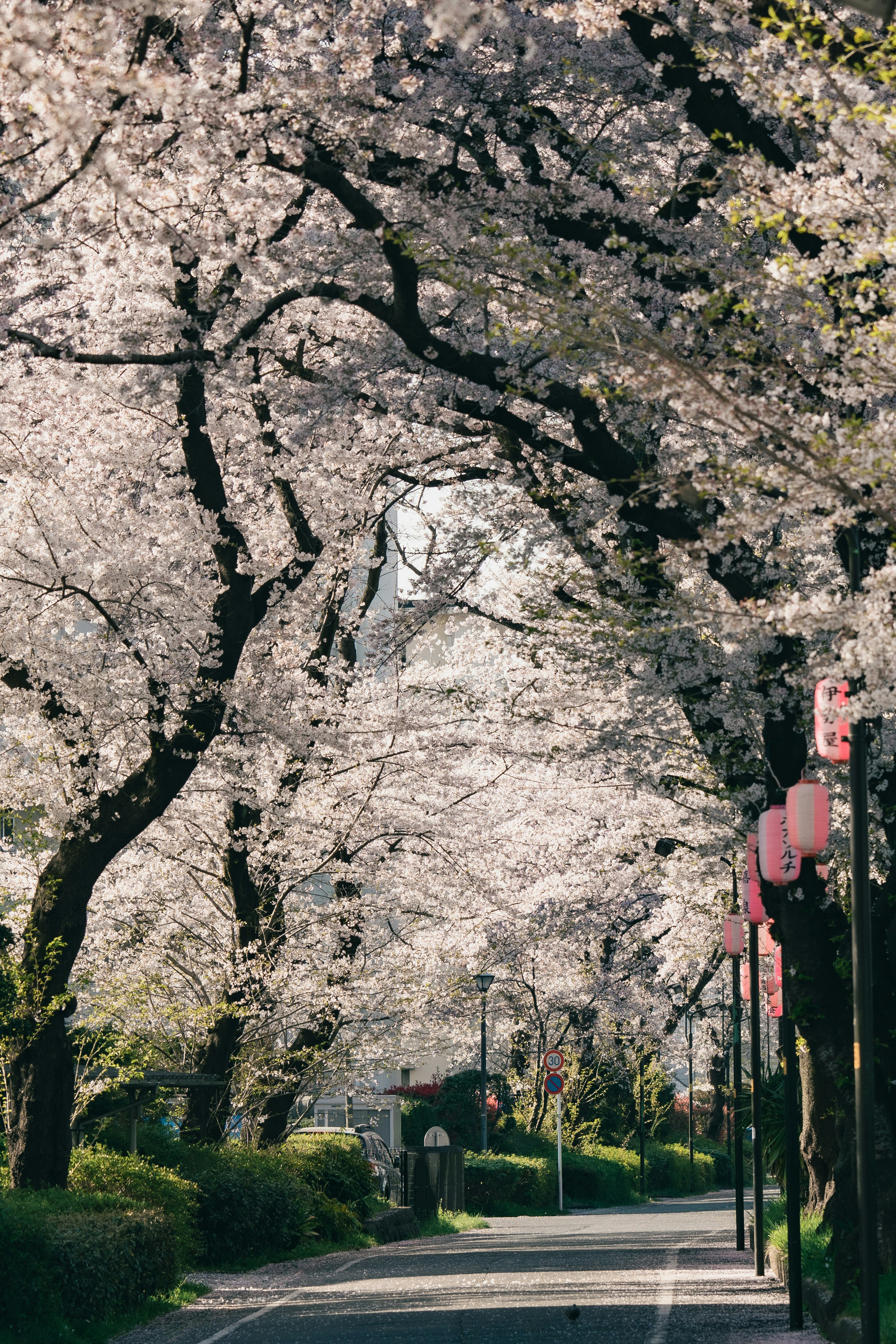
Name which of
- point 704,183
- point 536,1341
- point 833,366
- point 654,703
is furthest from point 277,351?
point 536,1341

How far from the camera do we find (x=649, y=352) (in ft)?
25.9

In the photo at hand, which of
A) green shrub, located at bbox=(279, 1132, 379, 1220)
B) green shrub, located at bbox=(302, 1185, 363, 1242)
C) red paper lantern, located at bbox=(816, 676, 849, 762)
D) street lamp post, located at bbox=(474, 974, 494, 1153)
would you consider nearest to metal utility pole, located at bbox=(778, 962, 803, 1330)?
red paper lantern, located at bbox=(816, 676, 849, 762)

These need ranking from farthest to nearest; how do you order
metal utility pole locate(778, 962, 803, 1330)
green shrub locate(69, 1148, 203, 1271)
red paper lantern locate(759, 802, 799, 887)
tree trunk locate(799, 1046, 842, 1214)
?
1. green shrub locate(69, 1148, 203, 1271)
2. tree trunk locate(799, 1046, 842, 1214)
3. red paper lantern locate(759, 802, 799, 887)
4. metal utility pole locate(778, 962, 803, 1330)

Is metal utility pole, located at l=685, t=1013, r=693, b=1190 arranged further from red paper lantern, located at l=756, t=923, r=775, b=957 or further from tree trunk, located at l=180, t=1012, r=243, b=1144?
tree trunk, located at l=180, t=1012, r=243, b=1144

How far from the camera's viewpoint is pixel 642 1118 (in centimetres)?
4397

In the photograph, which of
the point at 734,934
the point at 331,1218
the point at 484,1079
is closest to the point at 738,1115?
the point at 734,934

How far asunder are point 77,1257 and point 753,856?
7.47 metres

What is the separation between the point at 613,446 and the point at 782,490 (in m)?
3.60

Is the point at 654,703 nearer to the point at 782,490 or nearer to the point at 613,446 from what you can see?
the point at 613,446

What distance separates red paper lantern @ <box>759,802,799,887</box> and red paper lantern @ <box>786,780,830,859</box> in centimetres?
80

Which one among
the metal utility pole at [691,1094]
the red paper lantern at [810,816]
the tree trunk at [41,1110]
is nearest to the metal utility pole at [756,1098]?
the red paper lantern at [810,816]

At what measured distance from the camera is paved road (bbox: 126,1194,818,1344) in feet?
38.5

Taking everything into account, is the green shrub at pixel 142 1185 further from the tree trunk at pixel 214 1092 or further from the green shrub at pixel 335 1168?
the green shrub at pixel 335 1168

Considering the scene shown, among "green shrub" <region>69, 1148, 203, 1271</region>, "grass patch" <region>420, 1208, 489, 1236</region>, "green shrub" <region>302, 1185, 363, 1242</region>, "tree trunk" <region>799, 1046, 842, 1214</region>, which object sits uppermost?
"tree trunk" <region>799, 1046, 842, 1214</region>
